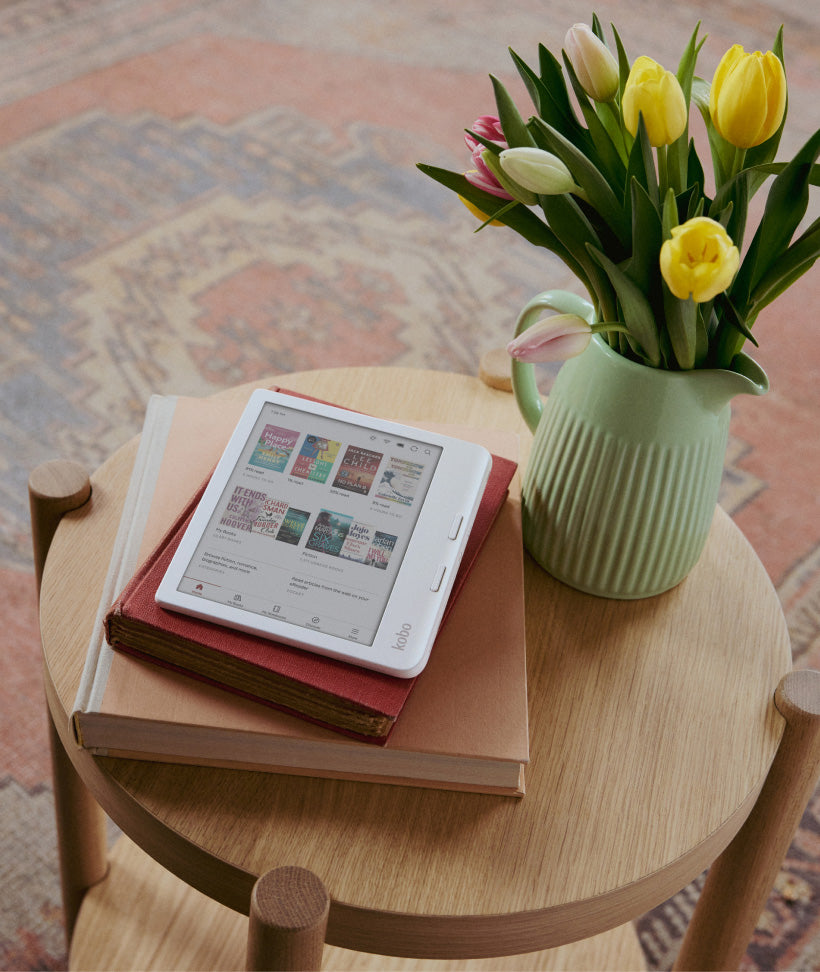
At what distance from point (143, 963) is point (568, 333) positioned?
25.4 inches

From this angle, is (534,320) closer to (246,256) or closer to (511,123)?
(511,123)

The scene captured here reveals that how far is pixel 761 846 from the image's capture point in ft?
2.40

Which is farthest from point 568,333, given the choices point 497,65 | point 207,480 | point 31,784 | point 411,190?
point 497,65

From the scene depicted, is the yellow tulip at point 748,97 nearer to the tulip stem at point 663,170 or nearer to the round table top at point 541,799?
the tulip stem at point 663,170

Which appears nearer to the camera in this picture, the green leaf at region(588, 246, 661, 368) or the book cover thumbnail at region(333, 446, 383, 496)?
the green leaf at region(588, 246, 661, 368)

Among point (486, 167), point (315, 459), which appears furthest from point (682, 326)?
point (315, 459)

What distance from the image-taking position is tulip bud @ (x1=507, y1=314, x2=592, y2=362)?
0.56 metres

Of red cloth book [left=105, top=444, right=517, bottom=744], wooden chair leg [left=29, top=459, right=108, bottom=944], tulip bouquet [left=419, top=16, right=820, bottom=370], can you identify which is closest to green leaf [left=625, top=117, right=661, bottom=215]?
tulip bouquet [left=419, top=16, right=820, bottom=370]

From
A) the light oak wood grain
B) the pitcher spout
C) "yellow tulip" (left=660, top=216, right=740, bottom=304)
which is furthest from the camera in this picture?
the light oak wood grain

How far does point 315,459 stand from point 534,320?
0.57ft

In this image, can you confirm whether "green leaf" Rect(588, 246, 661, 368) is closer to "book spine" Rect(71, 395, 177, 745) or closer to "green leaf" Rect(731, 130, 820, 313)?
"green leaf" Rect(731, 130, 820, 313)

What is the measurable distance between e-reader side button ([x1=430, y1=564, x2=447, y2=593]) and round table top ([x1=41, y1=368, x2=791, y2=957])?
0.12m

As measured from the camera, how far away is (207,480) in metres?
0.71

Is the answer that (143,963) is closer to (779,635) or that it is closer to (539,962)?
(539,962)
